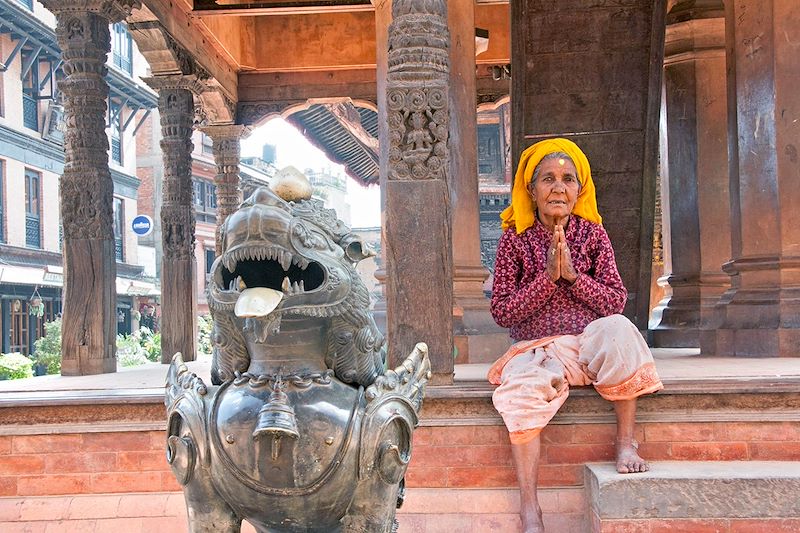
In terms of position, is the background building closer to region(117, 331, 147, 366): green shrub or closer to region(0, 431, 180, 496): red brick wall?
region(117, 331, 147, 366): green shrub

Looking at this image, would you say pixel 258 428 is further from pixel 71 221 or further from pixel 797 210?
pixel 71 221

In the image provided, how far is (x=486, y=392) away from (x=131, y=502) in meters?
1.82

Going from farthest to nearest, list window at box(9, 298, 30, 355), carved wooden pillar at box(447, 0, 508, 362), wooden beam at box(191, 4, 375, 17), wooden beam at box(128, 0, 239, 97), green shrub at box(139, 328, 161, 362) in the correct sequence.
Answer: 1. window at box(9, 298, 30, 355)
2. green shrub at box(139, 328, 161, 362)
3. wooden beam at box(191, 4, 375, 17)
4. wooden beam at box(128, 0, 239, 97)
5. carved wooden pillar at box(447, 0, 508, 362)

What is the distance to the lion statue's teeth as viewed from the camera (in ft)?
6.36

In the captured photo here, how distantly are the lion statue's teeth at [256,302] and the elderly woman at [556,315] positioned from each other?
1.99 m

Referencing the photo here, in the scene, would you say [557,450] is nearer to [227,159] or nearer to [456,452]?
[456,452]

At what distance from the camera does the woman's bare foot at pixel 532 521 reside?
368 centimetres

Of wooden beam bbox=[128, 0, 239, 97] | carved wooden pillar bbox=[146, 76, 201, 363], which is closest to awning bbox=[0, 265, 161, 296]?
wooden beam bbox=[128, 0, 239, 97]

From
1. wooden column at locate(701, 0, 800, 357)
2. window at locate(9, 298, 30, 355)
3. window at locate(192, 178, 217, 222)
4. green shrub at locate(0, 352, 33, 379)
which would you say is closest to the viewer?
wooden column at locate(701, 0, 800, 357)

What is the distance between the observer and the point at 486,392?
13.6ft

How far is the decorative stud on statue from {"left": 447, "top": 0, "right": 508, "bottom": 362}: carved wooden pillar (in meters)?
4.71

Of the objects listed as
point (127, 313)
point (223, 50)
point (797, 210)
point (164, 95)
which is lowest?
point (127, 313)

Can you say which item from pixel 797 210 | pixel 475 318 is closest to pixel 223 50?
pixel 475 318

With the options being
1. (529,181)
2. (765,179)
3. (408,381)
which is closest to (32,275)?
(765,179)
